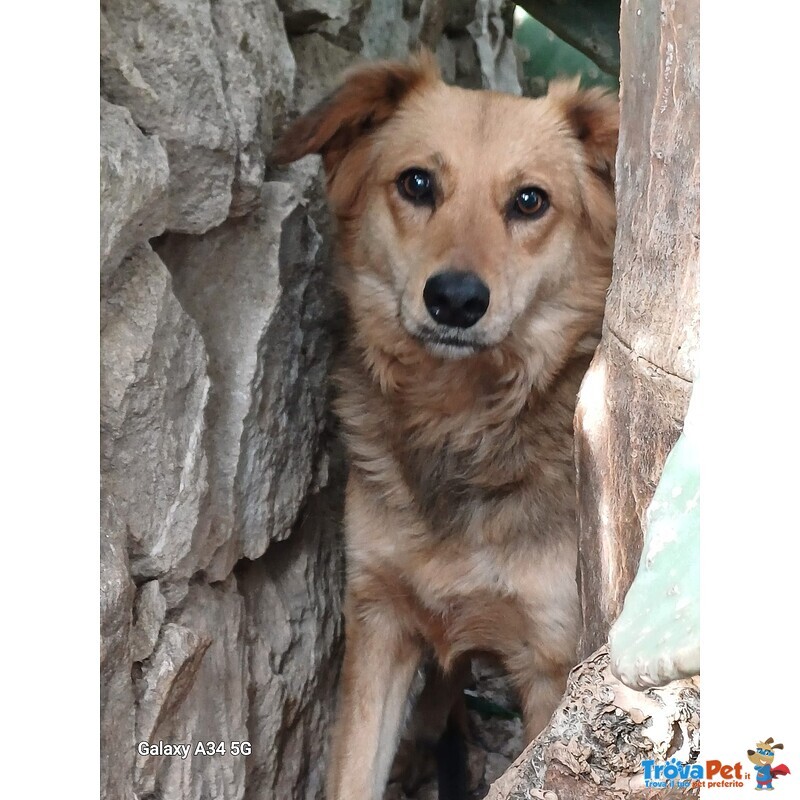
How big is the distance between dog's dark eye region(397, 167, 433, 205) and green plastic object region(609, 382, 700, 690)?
1095mm

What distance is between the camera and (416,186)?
226 cm

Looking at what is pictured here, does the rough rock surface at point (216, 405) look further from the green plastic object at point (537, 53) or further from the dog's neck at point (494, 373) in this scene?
the green plastic object at point (537, 53)

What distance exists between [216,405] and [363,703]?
0.84m

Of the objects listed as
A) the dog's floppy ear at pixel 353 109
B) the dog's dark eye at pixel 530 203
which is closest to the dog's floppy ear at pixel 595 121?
the dog's dark eye at pixel 530 203

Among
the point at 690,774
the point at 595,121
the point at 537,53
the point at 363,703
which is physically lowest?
the point at 363,703

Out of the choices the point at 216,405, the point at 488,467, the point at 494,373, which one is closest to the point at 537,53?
the point at 494,373

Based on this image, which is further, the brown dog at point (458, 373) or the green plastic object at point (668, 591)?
the brown dog at point (458, 373)

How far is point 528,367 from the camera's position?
7.44ft

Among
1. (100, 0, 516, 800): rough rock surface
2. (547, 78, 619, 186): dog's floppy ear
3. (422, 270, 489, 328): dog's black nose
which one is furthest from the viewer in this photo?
(547, 78, 619, 186): dog's floppy ear

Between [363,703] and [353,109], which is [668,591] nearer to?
[363,703]

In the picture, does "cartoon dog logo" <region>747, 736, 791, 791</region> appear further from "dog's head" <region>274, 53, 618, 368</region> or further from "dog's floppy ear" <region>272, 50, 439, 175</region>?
"dog's floppy ear" <region>272, 50, 439, 175</region>

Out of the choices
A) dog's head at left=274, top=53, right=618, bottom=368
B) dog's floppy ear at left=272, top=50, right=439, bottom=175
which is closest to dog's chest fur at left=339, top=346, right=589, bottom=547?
dog's head at left=274, top=53, right=618, bottom=368

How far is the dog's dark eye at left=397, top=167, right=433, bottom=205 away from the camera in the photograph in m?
2.24

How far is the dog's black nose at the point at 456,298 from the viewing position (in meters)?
1.99
